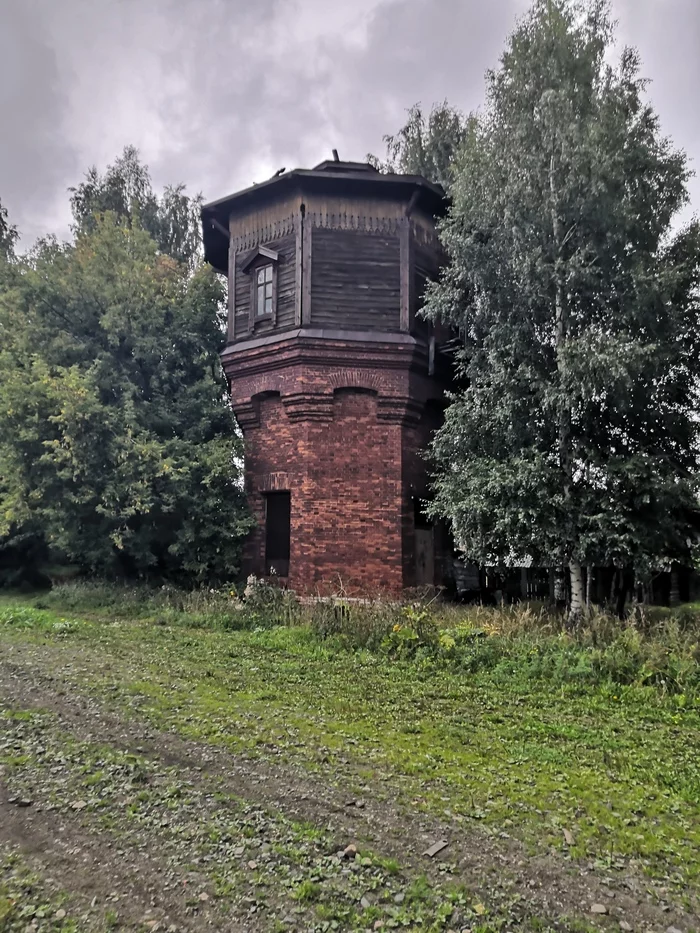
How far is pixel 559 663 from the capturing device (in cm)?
817

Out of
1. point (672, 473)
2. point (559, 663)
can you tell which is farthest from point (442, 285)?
point (559, 663)

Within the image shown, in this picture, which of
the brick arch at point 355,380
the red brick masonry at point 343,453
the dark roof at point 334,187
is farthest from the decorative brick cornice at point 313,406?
the dark roof at point 334,187

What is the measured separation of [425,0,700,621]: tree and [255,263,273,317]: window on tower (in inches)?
164

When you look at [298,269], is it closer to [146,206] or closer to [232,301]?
[232,301]

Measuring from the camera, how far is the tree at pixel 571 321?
1066 cm

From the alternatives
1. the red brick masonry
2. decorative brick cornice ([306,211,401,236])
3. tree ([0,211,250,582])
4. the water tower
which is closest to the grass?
the red brick masonry

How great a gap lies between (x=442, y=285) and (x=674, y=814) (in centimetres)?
1104

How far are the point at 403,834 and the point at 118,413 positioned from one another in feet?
39.7

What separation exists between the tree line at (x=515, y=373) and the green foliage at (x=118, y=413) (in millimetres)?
57

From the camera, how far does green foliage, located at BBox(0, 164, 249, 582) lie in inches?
531

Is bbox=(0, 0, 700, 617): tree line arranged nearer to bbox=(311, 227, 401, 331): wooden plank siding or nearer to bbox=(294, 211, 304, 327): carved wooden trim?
bbox=(311, 227, 401, 331): wooden plank siding

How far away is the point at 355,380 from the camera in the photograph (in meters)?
13.9

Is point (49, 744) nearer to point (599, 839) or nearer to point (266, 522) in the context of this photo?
point (599, 839)

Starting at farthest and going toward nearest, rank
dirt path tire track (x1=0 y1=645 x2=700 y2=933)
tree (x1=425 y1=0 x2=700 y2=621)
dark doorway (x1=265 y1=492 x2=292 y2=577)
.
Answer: dark doorway (x1=265 y1=492 x2=292 y2=577), tree (x1=425 y1=0 x2=700 y2=621), dirt path tire track (x1=0 y1=645 x2=700 y2=933)
